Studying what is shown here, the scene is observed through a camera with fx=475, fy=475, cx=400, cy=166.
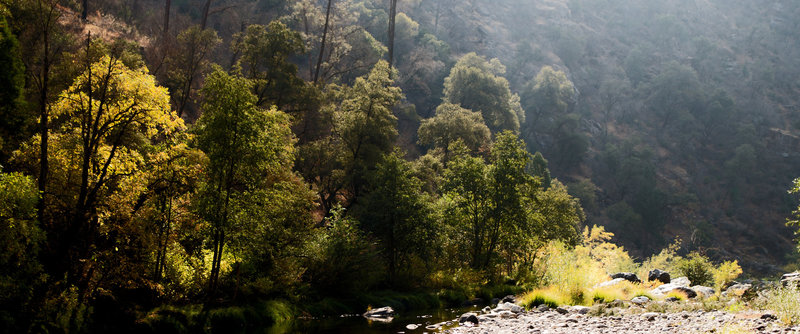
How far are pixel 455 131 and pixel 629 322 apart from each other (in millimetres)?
38102

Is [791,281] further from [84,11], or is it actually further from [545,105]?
[545,105]

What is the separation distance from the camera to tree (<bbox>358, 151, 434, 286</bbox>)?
3072 cm

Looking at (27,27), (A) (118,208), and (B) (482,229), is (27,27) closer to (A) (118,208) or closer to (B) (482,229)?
(A) (118,208)

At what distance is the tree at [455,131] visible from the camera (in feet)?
167

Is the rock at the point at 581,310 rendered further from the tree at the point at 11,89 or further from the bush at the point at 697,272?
the bush at the point at 697,272

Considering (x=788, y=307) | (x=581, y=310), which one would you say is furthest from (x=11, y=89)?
(x=788, y=307)

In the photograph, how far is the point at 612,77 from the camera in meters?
146

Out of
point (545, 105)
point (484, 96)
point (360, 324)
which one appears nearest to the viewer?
point (360, 324)

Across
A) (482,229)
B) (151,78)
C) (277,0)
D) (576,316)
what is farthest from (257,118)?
→ (277,0)

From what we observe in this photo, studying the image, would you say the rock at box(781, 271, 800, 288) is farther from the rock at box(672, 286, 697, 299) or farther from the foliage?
the foliage

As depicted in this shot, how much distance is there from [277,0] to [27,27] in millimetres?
44499

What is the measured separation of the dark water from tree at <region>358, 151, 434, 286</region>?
27.9 feet

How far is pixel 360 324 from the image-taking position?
1922cm

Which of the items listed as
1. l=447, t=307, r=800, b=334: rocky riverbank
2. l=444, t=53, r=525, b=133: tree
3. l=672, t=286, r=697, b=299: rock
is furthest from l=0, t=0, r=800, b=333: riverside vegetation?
l=447, t=307, r=800, b=334: rocky riverbank
